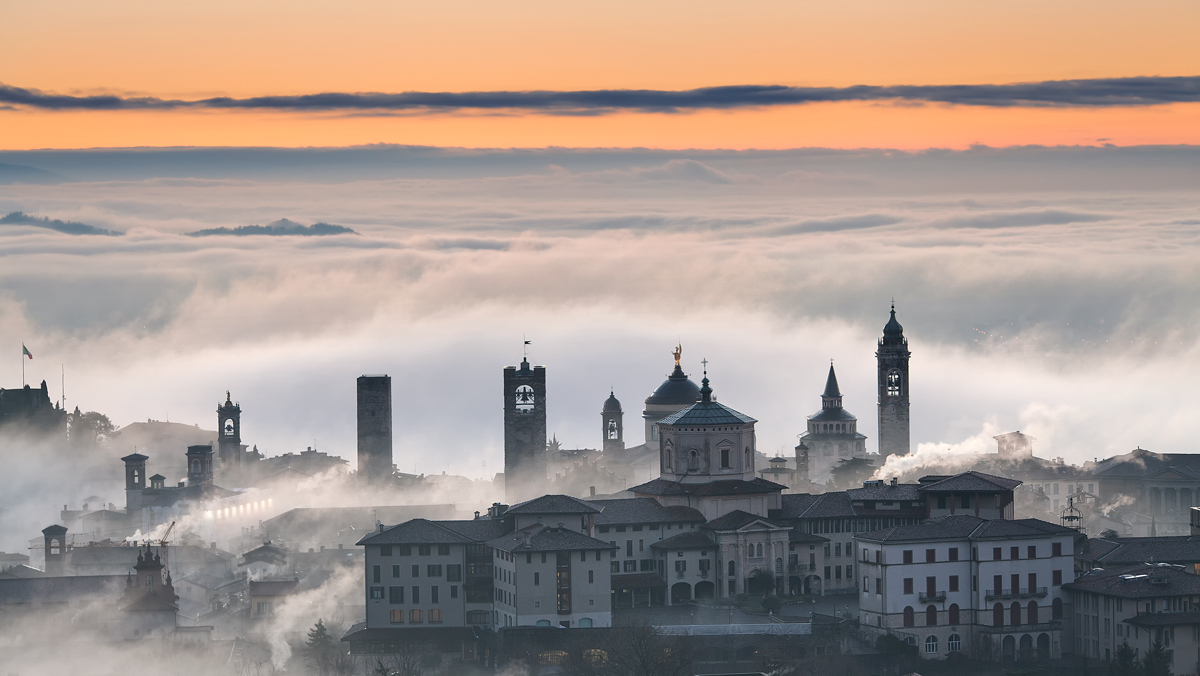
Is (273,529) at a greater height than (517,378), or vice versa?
(517,378)

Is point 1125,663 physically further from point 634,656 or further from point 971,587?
point 634,656

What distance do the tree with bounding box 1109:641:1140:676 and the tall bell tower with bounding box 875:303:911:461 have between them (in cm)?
7658

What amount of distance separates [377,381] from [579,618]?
248 feet

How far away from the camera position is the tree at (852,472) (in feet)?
575

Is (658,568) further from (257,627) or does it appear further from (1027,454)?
(1027,454)

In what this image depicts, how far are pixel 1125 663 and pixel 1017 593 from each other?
364 inches

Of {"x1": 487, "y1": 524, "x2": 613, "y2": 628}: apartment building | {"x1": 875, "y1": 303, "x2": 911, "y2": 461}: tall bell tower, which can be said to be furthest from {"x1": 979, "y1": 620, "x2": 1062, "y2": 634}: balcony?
{"x1": 875, "y1": 303, "x2": 911, "y2": 461}: tall bell tower

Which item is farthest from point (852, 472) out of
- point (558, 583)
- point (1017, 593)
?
point (558, 583)

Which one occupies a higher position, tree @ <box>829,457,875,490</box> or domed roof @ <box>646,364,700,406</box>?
domed roof @ <box>646,364,700,406</box>

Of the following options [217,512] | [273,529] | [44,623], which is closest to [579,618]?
[44,623]

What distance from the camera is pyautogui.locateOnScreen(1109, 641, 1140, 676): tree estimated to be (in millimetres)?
109438

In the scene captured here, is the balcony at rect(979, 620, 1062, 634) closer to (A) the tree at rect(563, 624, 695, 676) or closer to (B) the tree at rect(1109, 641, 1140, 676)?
(B) the tree at rect(1109, 641, 1140, 676)

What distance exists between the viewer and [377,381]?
18862cm

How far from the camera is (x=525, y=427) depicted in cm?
17562
